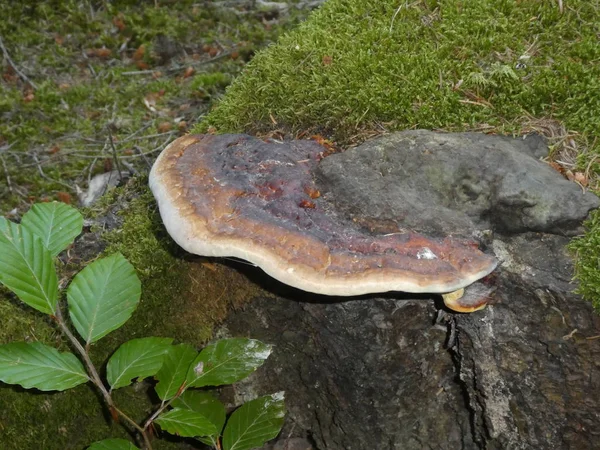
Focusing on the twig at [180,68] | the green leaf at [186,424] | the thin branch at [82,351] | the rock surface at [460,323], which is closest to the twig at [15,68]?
the twig at [180,68]

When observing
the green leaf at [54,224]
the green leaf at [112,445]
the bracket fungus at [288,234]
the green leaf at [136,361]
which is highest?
the bracket fungus at [288,234]

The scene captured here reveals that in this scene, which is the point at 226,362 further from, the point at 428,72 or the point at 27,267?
the point at 428,72

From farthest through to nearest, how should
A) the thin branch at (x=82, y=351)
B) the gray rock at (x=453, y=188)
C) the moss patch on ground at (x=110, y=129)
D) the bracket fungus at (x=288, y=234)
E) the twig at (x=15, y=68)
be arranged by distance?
the twig at (x=15, y=68)
the moss patch on ground at (x=110, y=129)
the gray rock at (x=453, y=188)
the thin branch at (x=82, y=351)
the bracket fungus at (x=288, y=234)

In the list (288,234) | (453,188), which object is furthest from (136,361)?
(453,188)

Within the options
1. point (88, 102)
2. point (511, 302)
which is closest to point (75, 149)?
point (88, 102)

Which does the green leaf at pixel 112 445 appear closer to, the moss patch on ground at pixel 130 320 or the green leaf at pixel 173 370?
the green leaf at pixel 173 370

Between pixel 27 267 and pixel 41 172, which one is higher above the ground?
pixel 27 267
